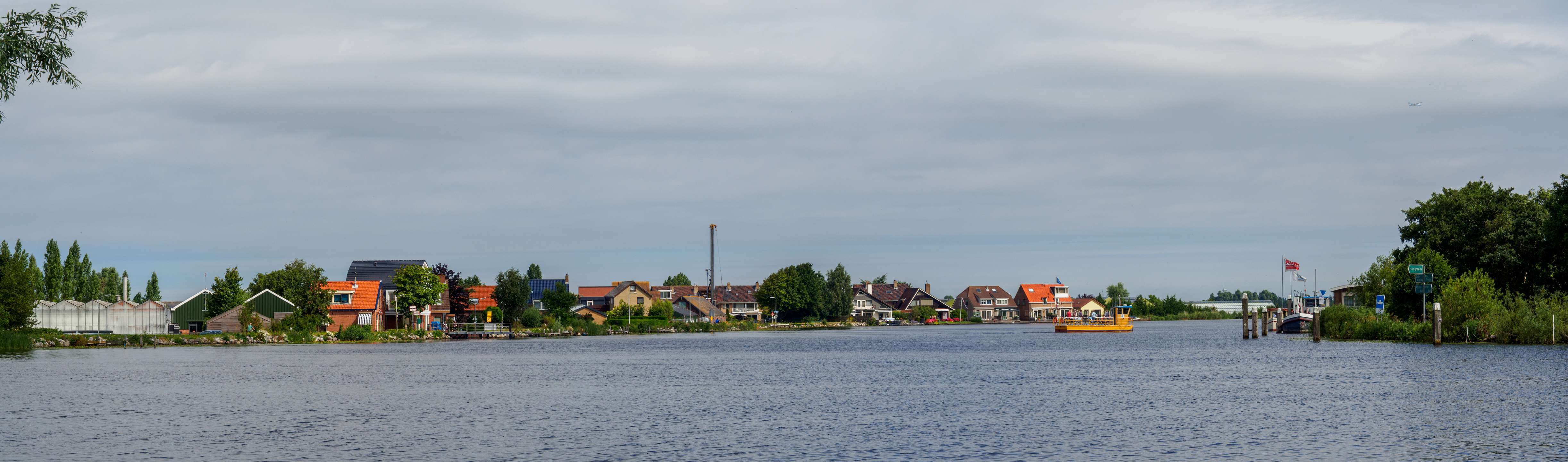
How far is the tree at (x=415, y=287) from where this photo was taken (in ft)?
350

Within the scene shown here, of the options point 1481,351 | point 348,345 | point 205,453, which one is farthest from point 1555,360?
point 348,345

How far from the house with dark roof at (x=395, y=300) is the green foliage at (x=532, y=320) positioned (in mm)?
6772

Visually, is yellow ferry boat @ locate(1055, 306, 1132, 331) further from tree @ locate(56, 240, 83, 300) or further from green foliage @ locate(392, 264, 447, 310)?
tree @ locate(56, 240, 83, 300)

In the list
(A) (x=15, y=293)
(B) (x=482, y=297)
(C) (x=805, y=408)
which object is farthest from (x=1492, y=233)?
(B) (x=482, y=297)

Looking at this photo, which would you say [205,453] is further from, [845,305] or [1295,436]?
[845,305]

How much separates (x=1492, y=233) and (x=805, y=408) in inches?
2203

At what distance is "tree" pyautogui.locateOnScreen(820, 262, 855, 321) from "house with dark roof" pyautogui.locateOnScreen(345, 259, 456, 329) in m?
68.0

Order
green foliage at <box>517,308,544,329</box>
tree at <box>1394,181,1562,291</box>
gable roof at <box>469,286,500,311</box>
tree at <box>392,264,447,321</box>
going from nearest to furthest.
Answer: tree at <box>1394,181,1562,291</box>
tree at <box>392,264,447,321</box>
green foliage at <box>517,308,544,329</box>
gable roof at <box>469,286,500,311</box>

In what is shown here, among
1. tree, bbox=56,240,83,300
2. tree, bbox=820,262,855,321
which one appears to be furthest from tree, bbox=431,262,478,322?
tree, bbox=820,262,855,321

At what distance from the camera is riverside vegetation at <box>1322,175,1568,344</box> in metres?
62.0

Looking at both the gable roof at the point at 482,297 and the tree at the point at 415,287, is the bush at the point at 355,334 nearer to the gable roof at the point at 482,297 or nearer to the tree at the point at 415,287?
the tree at the point at 415,287

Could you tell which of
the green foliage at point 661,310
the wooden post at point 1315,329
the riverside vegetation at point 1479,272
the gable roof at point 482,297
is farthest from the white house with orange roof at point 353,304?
the riverside vegetation at point 1479,272

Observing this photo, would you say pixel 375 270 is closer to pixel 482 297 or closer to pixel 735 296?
pixel 482 297

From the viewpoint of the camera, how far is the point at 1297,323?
10375 cm
